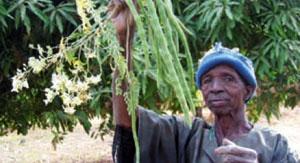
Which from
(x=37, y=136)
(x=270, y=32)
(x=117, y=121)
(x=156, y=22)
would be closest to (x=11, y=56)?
(x=270, y=32)

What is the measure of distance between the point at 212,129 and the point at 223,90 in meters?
0.21

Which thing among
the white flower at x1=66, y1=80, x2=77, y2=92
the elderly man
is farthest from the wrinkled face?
the white flower at x1=66, y1=80, x2=77, y2=92

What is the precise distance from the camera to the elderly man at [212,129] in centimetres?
198

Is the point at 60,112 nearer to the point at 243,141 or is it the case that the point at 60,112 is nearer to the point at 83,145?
the point at 243,141

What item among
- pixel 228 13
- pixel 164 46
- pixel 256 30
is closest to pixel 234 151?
pixel 164 46

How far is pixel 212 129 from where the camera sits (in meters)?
2.12

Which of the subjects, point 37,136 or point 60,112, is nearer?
point 60,112

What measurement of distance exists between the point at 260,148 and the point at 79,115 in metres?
1.82

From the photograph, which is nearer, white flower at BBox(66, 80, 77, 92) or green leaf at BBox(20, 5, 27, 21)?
white flower at BBox(66, 80, 77, 92)

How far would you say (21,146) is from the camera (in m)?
11.0

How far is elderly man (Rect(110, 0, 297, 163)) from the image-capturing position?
1982 mm

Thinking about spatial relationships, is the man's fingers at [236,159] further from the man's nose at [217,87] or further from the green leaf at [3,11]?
the green leaf at [3,11]

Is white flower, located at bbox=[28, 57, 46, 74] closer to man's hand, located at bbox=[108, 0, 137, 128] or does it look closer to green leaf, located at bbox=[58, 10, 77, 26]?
man's hand, located at bbox=[108, 0, 137, 128]

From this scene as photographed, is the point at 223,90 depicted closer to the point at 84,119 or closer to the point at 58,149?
the point at 84,119
